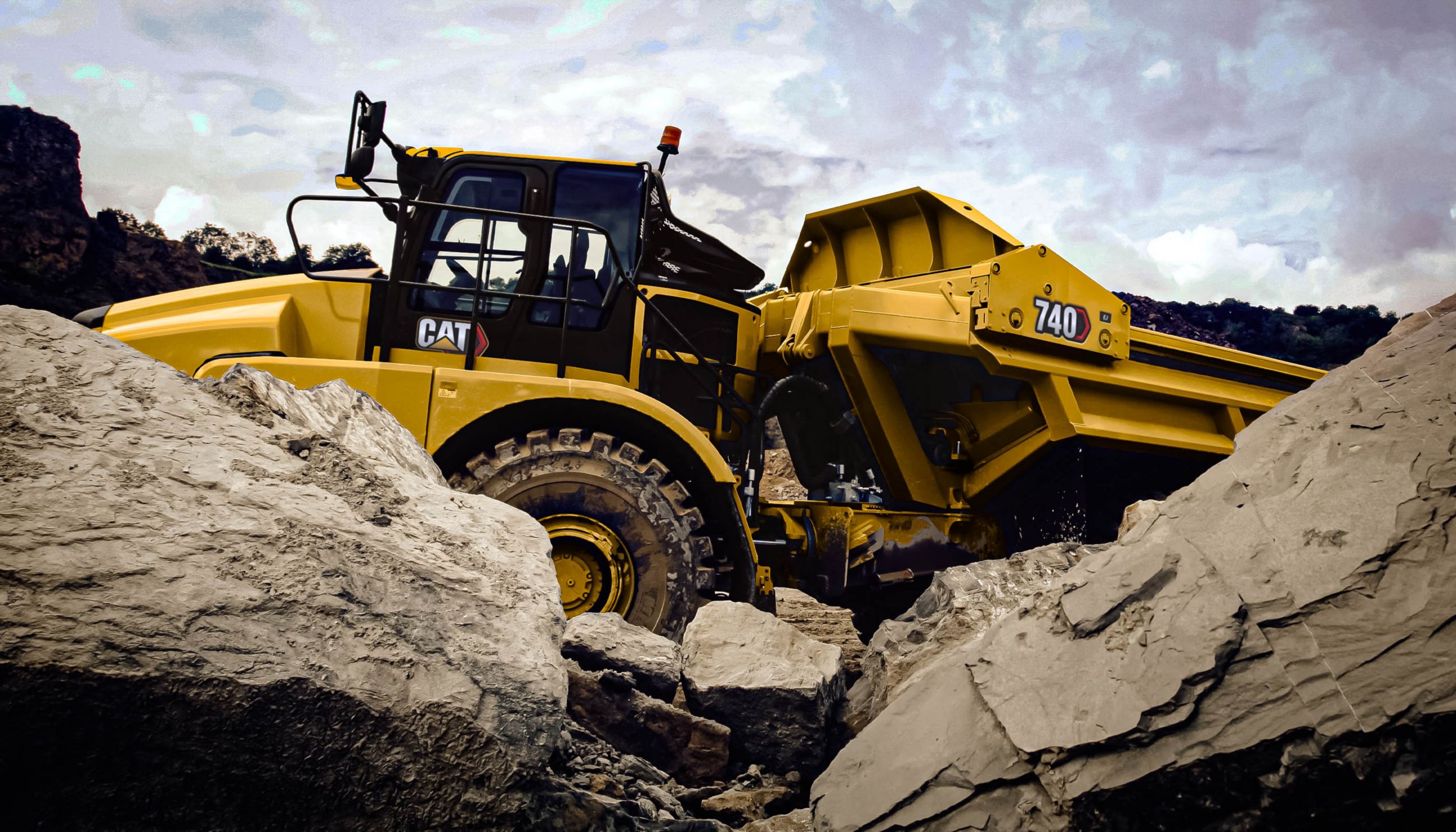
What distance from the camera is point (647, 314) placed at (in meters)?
4.81

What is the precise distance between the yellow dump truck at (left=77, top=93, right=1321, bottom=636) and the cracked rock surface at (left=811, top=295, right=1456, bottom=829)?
1766 mm

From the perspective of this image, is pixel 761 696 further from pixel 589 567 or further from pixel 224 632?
pixel 224 632

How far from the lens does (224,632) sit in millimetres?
1571

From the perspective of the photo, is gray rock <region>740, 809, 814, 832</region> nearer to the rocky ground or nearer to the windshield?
the rocky ground

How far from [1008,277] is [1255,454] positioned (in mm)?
2792

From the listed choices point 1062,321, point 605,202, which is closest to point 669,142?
point 605,202

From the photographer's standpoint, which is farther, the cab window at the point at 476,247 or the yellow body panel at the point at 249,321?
the cab window at the point at 476,247

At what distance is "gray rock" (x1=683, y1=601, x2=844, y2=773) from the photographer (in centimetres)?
294

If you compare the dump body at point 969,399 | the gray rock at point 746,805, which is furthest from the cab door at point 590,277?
the gray rock at point 746,805

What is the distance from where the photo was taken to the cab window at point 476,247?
4.25 m

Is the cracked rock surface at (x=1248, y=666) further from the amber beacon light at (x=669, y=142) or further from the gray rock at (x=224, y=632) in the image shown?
the amber beacon light at (x=669, y=142)

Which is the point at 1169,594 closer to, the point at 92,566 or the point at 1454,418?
the point at 1454,418

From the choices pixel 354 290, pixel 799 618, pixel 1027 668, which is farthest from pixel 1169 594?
pixel 354 290

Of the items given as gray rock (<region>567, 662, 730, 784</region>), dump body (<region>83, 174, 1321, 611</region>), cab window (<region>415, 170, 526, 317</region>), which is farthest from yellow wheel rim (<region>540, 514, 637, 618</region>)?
cab window (<region>415, 170, 526, 317</region>)
